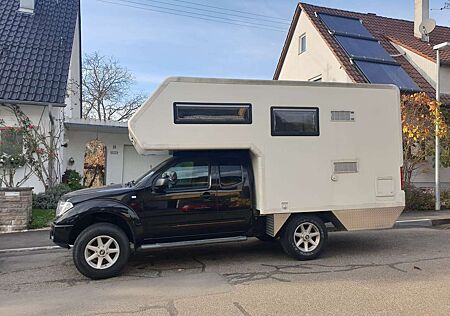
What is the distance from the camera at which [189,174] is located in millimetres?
6496

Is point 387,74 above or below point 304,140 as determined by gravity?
above

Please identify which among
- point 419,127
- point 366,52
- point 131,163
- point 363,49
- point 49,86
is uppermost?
point 363,49

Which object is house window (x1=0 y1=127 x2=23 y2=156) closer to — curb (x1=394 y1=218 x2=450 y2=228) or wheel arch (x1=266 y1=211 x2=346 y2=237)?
wheel arch (x1=266 y1=211 x2=346 y2=237)

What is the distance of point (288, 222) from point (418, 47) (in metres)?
14.7

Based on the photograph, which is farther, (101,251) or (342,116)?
(342,116)

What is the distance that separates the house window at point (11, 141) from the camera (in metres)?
12.0

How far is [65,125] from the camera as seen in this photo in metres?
14.1

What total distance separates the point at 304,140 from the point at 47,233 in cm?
671

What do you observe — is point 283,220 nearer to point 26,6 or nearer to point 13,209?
point 13,209

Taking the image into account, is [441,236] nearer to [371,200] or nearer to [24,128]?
[371,200]

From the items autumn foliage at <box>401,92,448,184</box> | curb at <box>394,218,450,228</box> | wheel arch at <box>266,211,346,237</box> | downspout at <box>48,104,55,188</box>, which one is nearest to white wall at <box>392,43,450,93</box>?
autumn foliage at <box>401,92,448,184</box>

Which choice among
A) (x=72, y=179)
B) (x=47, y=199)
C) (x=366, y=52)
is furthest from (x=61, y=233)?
(x=366, y=52)

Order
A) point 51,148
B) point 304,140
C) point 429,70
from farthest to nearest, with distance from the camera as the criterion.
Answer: point 429,70 < point 51,148 < point 304,140

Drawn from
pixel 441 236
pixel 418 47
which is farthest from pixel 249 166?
pixel 418 47
